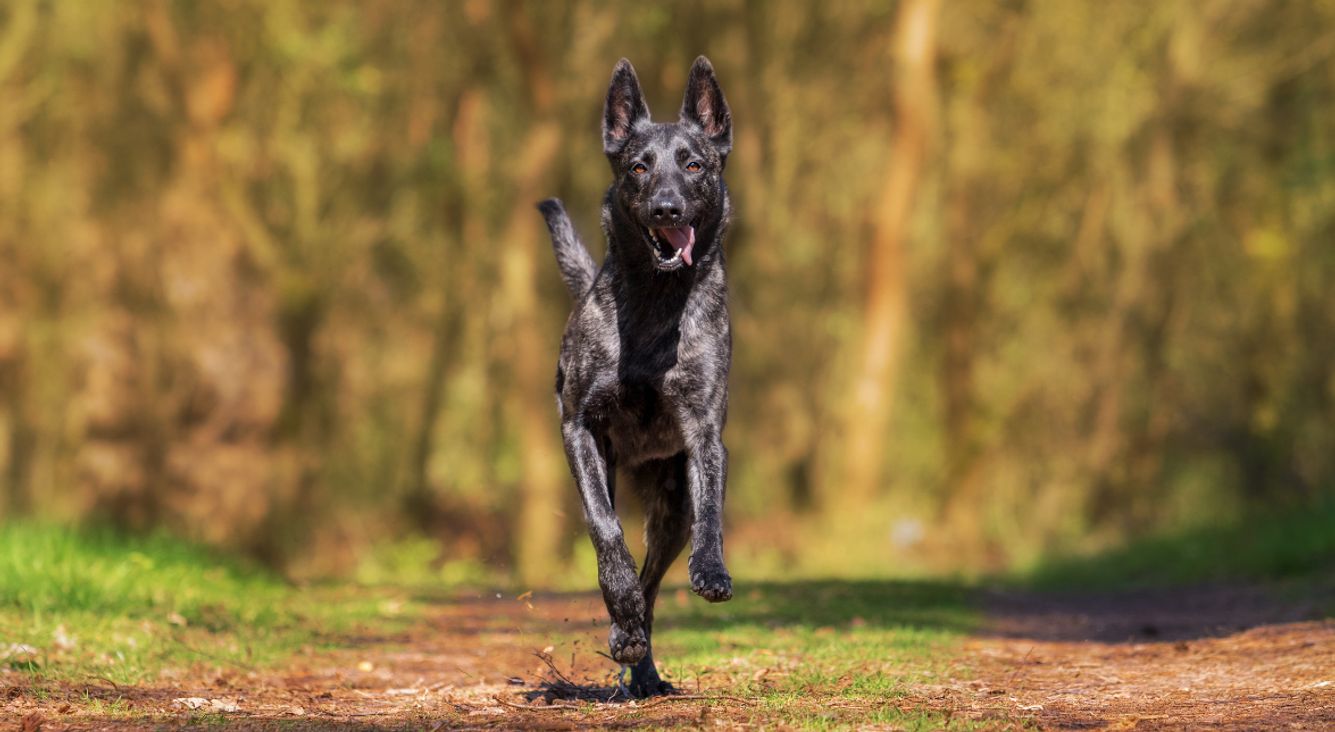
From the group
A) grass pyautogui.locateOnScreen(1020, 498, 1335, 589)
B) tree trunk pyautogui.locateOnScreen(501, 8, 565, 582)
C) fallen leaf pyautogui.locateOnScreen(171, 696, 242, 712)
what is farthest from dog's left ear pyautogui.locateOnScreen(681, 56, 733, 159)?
tree trunk pyautogui.locateOnScreen(501, 8, 565, 582)

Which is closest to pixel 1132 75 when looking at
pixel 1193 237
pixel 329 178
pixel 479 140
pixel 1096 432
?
pixel 1193 237

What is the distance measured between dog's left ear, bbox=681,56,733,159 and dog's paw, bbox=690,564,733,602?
218 cm

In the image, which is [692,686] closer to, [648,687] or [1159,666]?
[648,687]

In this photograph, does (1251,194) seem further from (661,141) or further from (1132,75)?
(661,141)

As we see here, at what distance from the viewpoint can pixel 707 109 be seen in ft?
25.4

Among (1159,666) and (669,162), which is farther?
(1159,666)

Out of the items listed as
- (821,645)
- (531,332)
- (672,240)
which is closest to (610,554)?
(672,240)

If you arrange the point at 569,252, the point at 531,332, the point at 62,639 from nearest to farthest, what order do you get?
the point at 569,252, the point at 62,639, the point at 531,332

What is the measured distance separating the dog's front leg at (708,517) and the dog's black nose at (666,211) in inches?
37.4

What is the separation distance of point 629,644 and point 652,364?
1.25 m

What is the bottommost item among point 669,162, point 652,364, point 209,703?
point 209,703

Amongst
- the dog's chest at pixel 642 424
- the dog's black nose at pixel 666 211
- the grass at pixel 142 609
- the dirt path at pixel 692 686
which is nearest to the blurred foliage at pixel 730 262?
the grass at pixel 142 609

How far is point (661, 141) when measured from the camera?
24.0ft

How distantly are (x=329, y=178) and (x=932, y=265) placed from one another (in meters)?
11.4
